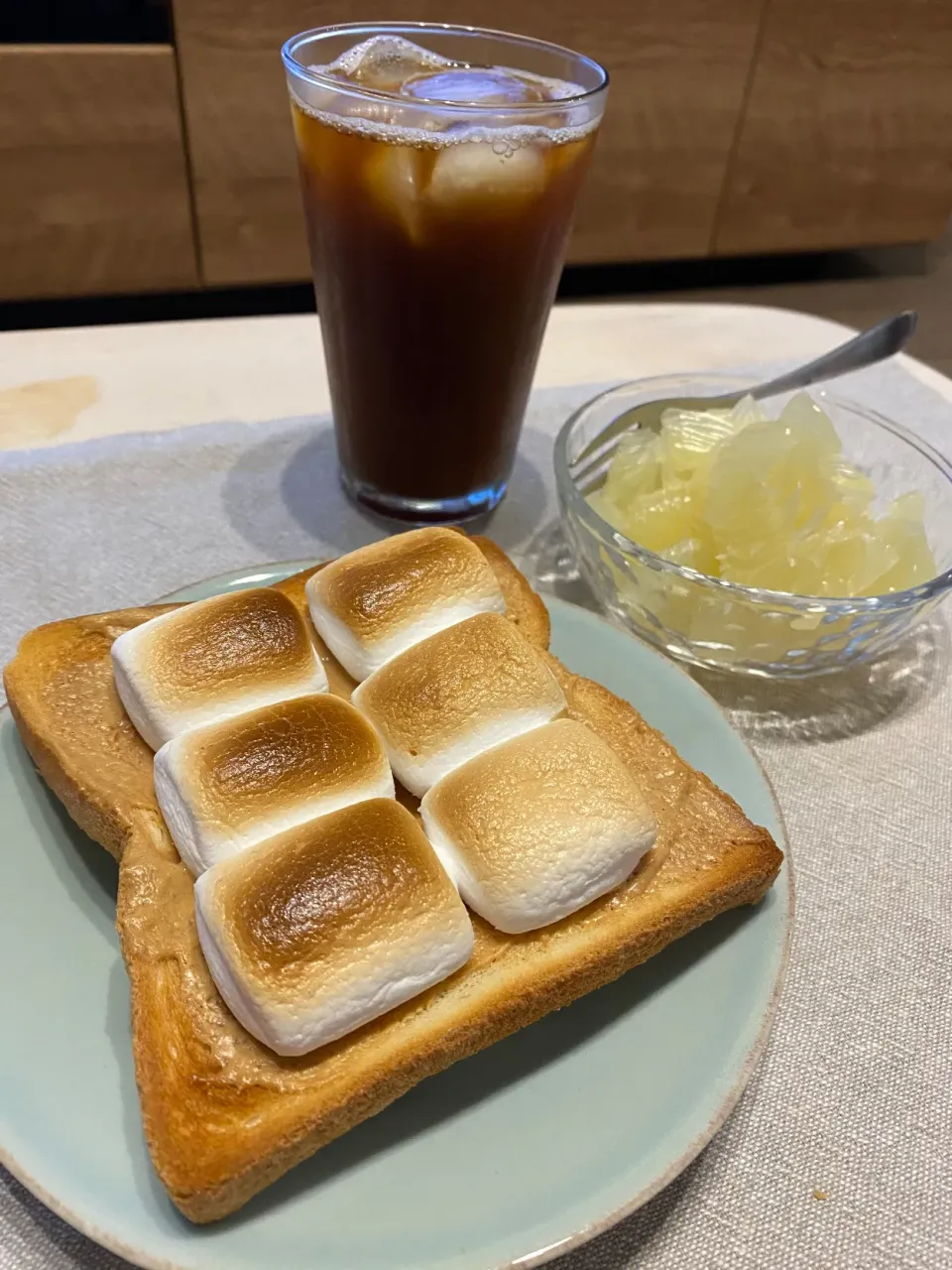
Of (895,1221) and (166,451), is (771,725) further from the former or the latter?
(166,451)

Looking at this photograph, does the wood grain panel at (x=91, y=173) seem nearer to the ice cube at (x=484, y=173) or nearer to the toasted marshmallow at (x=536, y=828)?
the ice cube at (x=484, y=173)

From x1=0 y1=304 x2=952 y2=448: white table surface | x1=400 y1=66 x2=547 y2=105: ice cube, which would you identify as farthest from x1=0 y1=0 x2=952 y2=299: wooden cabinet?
x1=400 y1=66 x2=547 y2=105: ice cube

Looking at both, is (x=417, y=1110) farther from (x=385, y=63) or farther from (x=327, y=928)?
(x=385, y=63)

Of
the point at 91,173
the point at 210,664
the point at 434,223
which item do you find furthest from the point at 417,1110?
the point at 91,173

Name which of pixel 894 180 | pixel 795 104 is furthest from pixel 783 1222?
pixel 894 180

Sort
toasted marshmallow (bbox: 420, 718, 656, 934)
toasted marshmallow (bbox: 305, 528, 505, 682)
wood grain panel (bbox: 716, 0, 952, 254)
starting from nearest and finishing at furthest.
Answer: toasted marshmallow (bbox: 420, 718, 656, 934) < toasted marshmallow (bbox: 305, 528, 505, 682) < wood grain panel (bbox: 716, 0, 952, 254)

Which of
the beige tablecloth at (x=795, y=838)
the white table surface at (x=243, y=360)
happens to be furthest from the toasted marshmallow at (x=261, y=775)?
the white table surface at (x=243, y=360)

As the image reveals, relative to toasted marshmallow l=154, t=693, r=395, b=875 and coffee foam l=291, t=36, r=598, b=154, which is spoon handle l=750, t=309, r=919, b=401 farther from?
toasted marshmallow l=154, t=693, r=395, b=875
